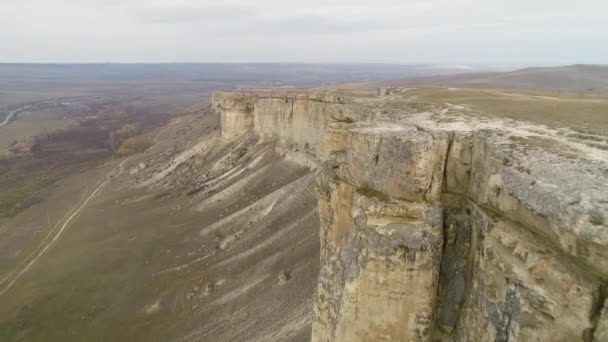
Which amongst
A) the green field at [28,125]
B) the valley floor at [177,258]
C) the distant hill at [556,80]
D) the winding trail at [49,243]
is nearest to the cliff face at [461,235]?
the valley floor at [177,258]

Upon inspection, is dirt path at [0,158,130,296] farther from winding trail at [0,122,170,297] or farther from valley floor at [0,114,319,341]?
valley floor at [0,114,319,341]

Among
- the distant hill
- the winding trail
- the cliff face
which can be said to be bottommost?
the winding trail

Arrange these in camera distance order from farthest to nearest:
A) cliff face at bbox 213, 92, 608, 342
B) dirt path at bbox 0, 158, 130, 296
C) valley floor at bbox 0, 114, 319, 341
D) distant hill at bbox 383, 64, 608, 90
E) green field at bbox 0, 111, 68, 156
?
1. distant hill at bbox 383, 64, 608, 90
2. green field at bbox 0, 111, 68, 156
3. dirt path at bbox 0, 158, 130, 296
4. valley floor at bbox 0, 114, 319, 341
5. cliff face at bbox 213, 92, 608, 342

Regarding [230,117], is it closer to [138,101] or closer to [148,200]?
[148,200]

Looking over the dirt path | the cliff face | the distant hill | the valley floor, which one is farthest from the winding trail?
the distant hill

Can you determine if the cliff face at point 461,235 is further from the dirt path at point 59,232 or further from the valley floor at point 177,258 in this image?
the dirt path at point 59,232

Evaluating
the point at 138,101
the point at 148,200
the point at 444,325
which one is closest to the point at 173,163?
the point at 148,200

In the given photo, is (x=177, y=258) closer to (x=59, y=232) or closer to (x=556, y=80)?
(x=59, y=232)

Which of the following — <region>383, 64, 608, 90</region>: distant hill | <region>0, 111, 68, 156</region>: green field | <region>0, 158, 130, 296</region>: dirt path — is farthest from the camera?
<region>383, 64, 608, 90</region>: distant hill
